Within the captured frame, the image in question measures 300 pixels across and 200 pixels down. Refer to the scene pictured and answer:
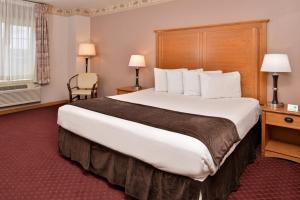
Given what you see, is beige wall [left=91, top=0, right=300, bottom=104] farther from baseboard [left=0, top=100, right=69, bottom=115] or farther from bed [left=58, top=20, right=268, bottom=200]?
baseboard [left=0, top=100, right=69, bottom=115]

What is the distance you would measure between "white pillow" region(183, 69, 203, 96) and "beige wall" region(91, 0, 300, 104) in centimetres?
94

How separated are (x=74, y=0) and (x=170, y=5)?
6.85 feet

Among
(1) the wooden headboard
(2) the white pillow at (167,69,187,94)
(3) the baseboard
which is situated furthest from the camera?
(3) the baseboard

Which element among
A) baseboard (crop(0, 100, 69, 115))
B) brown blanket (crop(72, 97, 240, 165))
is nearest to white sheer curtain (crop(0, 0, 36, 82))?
baseboard (crop(0, 100, 69, 115))

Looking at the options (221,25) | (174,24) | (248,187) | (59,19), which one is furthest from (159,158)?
(59,19)

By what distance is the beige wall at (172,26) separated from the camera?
2.99 metres

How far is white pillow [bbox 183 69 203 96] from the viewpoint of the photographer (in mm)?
3387

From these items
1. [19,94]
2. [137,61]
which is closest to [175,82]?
[137,61]

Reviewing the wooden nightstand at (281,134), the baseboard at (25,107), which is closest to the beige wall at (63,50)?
the baseboard at (25,107)

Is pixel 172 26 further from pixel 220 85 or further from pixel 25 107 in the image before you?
pixel 25 107

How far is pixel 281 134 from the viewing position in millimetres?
3129

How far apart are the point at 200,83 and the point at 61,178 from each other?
2.20m

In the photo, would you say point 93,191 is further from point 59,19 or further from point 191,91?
point 59,19

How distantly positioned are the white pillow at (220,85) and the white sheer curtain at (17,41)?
3873 mm
